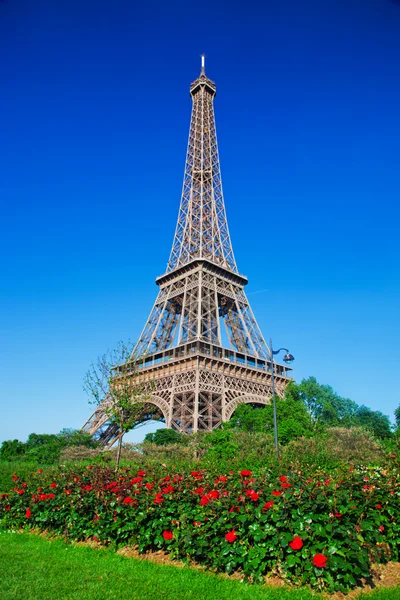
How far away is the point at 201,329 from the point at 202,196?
20479 mm

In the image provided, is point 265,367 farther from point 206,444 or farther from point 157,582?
point 157,582

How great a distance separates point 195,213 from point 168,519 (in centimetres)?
4600

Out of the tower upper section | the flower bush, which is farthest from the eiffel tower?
the flower bush

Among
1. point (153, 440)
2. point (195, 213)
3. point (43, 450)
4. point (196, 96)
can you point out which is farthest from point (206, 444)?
Result: point (196, 96)

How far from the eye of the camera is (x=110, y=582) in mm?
5301

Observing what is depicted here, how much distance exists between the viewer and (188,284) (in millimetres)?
42250

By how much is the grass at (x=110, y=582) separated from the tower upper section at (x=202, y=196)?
3696 centimetres

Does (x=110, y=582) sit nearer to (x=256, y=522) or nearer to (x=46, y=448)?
(x=256, y=522)

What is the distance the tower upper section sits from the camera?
153ft

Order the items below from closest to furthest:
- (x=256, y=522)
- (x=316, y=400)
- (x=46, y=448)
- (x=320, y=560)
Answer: (x=320, y=560) → (x=256, y=522) → (x=46, y=448) → (x=316, y=400)

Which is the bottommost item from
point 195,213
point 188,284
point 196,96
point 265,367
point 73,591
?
point 73,591

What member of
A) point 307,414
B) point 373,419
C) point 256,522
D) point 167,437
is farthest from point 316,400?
point 256,522

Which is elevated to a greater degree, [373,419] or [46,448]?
[373,419]

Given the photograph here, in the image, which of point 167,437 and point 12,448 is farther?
point 12,448
